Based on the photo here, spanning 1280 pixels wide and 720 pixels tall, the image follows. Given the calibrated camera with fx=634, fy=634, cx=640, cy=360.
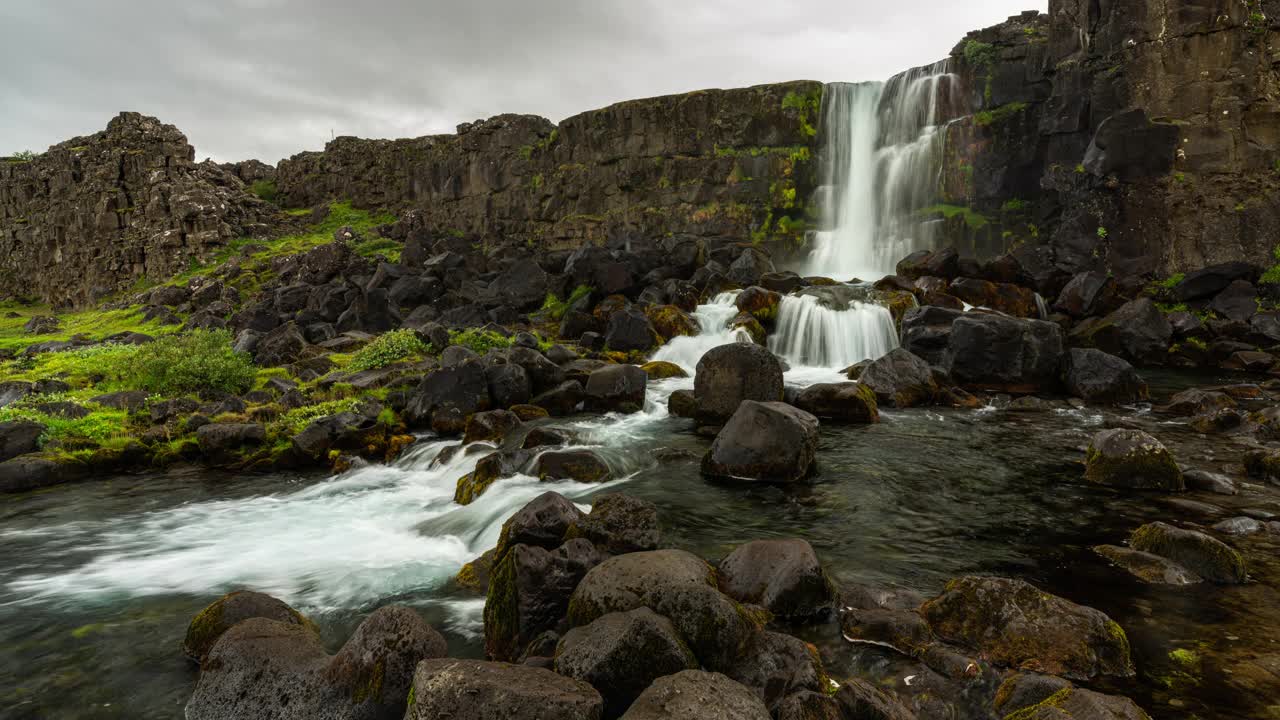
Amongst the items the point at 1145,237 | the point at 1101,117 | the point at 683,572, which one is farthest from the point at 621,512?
the point at 1101,117

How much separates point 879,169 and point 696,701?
3192 cm

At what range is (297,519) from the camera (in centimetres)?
945

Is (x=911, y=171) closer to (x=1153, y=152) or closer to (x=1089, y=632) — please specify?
(x=1153, y=152)

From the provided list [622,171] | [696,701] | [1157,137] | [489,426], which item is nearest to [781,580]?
[696,701]

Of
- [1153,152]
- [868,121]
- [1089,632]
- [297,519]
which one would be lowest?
[297,519]

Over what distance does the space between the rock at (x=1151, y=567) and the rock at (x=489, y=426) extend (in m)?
9.63

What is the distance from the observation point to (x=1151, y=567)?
6.00 meters

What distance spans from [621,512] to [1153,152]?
25.2 meters

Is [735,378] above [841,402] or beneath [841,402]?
above

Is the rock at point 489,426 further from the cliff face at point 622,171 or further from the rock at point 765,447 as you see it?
the cliff face at point 622,171

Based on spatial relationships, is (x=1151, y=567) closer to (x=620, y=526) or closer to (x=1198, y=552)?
(x=1198, y=552)

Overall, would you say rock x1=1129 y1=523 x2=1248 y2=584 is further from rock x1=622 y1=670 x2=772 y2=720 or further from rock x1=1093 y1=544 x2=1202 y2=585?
rock x1=622 y1=670 x2=772 y2=720

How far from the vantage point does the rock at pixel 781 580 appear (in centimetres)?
543

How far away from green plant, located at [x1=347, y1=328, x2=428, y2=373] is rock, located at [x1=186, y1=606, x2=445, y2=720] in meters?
13.2
